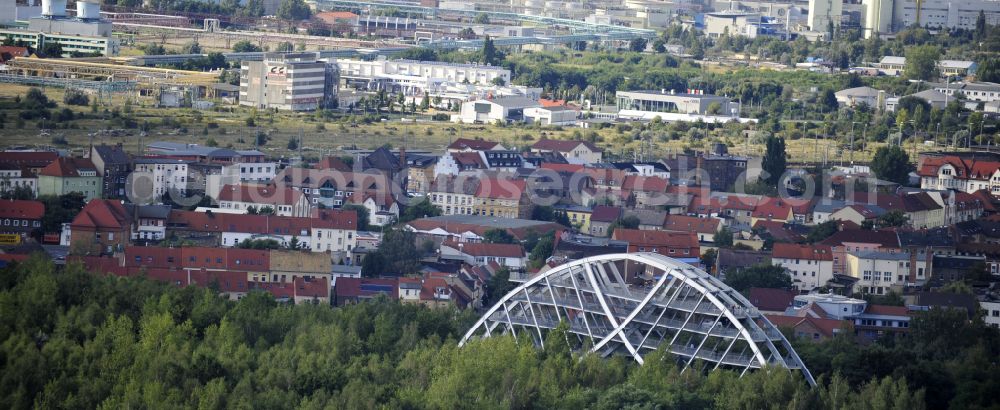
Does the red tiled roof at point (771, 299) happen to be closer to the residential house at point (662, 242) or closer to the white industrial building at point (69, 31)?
the residential house at point (662, 242)

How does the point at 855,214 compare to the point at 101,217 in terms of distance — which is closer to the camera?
the point at 101,217

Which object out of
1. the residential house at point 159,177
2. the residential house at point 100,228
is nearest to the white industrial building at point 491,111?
the residential house at point 159,177

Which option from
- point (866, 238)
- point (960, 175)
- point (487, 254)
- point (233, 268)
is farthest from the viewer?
point (960, 175)

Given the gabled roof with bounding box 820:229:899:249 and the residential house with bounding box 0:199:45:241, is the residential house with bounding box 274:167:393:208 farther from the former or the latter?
the gabled roof with bounding box 820:229:899:249

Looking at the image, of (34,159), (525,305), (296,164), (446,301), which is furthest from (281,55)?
(525,305)

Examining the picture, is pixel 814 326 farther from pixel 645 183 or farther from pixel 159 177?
pixel 159 177

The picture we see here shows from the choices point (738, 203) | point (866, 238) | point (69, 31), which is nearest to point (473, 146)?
point (738, 203)

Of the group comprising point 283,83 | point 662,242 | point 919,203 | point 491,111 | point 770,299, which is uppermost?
point 283,83
